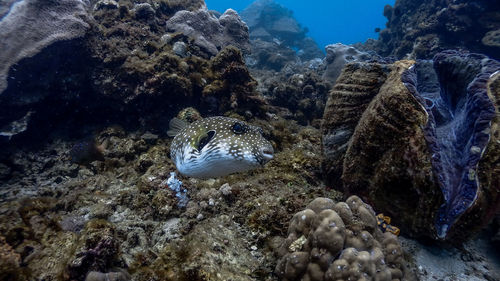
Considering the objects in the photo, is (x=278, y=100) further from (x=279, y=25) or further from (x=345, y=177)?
(x=279, y=25)

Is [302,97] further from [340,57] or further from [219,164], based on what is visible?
[219,164]

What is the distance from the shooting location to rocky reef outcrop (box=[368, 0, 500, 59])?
44.9 ft

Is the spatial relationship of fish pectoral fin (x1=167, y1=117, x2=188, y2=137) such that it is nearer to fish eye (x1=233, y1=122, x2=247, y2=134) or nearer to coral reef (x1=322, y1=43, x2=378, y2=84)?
fish eye (x1=233, y1=122, x2=247, y2=134)

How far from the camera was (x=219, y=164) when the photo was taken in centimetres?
424

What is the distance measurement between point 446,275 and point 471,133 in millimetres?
2038

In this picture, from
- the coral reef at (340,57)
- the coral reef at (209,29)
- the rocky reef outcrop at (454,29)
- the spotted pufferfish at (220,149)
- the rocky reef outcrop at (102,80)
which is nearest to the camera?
the spotted pufferfish at (220,149)

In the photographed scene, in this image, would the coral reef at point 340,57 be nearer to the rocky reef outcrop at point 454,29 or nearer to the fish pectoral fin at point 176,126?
the rocky reef outcrop at point 454,29

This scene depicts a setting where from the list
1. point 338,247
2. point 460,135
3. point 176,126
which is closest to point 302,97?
Result: point 176,126

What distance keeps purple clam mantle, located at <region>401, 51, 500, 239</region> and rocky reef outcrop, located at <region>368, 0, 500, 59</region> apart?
12763 mm

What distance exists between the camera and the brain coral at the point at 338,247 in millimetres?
2854

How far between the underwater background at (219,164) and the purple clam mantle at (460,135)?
21 millimetres

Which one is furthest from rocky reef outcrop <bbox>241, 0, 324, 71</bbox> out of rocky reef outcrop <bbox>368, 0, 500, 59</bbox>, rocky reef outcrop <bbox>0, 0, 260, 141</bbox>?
rocky reef outcrop <bbox>0, 0, 260, 141</bbox>

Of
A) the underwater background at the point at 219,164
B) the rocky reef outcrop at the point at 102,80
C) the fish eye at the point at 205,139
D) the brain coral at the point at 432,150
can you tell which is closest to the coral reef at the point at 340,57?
the underwater background at the point at 219,164

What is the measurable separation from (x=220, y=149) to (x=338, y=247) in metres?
2.31
